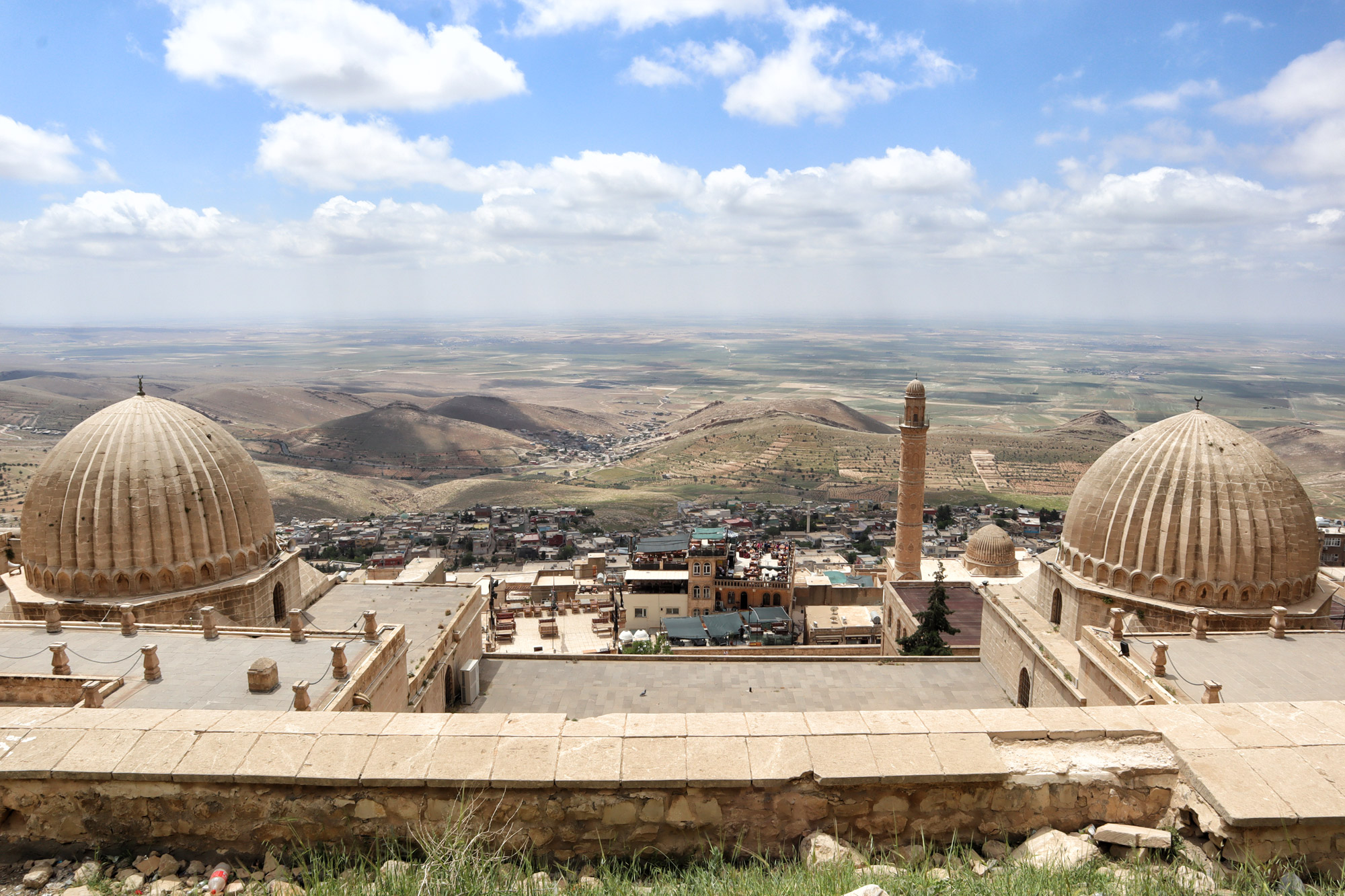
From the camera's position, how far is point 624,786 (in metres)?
4.71

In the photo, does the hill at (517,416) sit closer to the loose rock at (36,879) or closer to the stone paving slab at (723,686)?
the stone paving slab at (723,686)

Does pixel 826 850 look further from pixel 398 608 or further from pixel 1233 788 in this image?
pixel 398 608

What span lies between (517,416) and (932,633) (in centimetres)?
12636

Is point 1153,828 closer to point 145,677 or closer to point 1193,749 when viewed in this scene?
point 1193,749

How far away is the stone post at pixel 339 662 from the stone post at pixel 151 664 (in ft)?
7.80

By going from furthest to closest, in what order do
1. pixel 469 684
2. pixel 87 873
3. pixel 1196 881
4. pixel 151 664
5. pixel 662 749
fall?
1. pixel 469 684
2. pixel 151 664
3. pixel 662 749
4. pixel 87 873
5. pixel 1196 881

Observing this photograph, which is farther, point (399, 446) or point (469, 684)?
point (399, 446)

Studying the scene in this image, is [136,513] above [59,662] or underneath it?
above

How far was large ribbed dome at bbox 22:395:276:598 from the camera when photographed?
14.4 m

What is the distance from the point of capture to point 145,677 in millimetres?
10945

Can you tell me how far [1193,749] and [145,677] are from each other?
12.6m

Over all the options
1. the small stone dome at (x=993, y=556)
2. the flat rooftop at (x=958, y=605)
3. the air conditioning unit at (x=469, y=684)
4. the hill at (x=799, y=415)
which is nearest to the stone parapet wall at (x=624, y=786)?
the air conditioning unit at (x=469, y=684)

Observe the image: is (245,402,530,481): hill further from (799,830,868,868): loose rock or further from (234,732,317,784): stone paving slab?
(799,830,868,868): loose rock

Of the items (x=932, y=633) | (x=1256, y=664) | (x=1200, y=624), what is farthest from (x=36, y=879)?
(x=932, y=633)
